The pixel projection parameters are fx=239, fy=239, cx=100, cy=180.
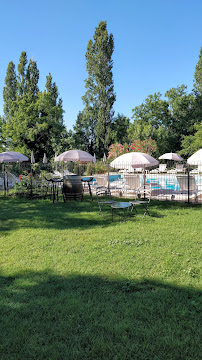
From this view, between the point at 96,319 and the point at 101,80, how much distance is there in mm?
40510

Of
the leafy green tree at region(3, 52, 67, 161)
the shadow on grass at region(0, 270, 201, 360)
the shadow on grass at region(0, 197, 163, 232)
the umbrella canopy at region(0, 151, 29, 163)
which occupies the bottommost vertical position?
the shadow on grass at region(0, 270, 201, 360)

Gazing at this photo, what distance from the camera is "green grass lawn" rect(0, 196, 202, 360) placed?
7.52ft

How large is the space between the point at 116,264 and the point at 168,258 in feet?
3.17

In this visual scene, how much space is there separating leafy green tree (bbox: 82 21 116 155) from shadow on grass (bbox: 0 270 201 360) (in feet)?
118

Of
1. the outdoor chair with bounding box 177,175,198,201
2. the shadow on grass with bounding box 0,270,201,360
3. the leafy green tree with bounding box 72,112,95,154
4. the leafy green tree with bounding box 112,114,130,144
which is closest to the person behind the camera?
the shadow on grass with bounding box 0,270,201,360

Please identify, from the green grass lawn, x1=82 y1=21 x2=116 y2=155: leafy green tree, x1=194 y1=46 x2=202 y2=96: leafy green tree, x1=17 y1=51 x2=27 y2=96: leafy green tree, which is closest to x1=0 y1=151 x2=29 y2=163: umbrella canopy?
the green grass lawn

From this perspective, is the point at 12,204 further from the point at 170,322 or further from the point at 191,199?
the point at 170,322

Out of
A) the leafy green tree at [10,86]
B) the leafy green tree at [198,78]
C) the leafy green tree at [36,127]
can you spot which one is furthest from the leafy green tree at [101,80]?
the leafy green tree at [198,78]

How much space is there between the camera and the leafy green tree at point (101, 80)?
3884cm

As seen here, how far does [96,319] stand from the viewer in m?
2.68

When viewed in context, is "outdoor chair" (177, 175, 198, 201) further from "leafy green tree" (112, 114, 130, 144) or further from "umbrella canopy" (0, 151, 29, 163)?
"leafy green tree" (112, 114, 130, 144)

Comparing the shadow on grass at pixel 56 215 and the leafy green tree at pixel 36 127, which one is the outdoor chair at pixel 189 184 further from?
the leafy green tree at pixel 36 127

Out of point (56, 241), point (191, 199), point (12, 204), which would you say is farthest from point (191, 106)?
point (56, 241)

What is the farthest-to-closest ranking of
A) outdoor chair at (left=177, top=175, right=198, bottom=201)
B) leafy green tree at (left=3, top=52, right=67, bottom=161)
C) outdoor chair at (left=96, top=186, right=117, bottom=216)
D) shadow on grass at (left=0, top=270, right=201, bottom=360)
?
leafy green tree at (left=3, top=52, right=67, bottom=161) < outdoor chair at (left=177, top=175, right=198, bottom=201) < outdoor chair at (left=96, top=186, right=117, bottom=216) < shadow on grass at (left=0, top=270, right=201, bottom=360)
